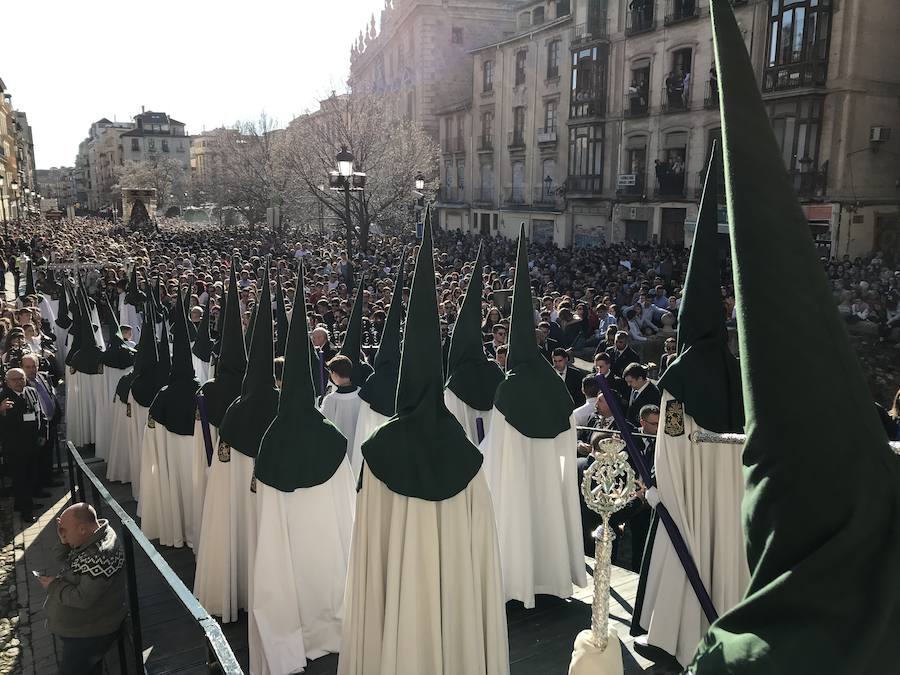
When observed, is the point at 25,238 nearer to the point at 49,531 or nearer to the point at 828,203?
the point at 49,531

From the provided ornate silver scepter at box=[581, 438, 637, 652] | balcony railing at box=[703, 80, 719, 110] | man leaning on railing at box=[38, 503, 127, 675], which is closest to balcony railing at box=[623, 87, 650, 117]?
balcony railing at box=[703, 80, 719, 110]

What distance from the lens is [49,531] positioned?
7.52 metres

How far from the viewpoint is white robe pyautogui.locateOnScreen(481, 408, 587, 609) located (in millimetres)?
5648

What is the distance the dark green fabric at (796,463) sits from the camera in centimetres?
121

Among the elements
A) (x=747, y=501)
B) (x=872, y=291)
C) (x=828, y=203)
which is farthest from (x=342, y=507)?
(x=828, y=203)

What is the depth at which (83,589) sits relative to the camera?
4.33 metres

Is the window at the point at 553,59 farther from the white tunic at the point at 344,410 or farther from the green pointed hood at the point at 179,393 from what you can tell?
the green pointed hood at the point at 179,393

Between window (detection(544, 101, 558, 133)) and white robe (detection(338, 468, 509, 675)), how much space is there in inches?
1349

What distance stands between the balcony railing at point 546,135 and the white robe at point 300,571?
3296 cm

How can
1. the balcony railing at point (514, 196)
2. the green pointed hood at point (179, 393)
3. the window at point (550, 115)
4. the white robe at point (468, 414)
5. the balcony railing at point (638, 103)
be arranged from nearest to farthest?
1. the green pointed hood at point (179, 393)
2. the white robe at point (468, 414)
3. the balcony railing at point (638, 103)
4. the window at point (550, 115)
5. the balcony railing at point (514, 196)

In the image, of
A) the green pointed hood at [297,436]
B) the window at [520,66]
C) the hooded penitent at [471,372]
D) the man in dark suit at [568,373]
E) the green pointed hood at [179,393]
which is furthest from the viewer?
the window at [520,66]

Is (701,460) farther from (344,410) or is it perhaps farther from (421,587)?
(344,410)

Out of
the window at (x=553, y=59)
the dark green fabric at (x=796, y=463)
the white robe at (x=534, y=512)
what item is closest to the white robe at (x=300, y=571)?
the white robe at (x=534, y=512)

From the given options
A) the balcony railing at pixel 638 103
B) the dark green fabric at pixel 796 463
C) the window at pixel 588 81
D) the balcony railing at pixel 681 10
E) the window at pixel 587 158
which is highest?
the balcony railing at pixel 681 10
